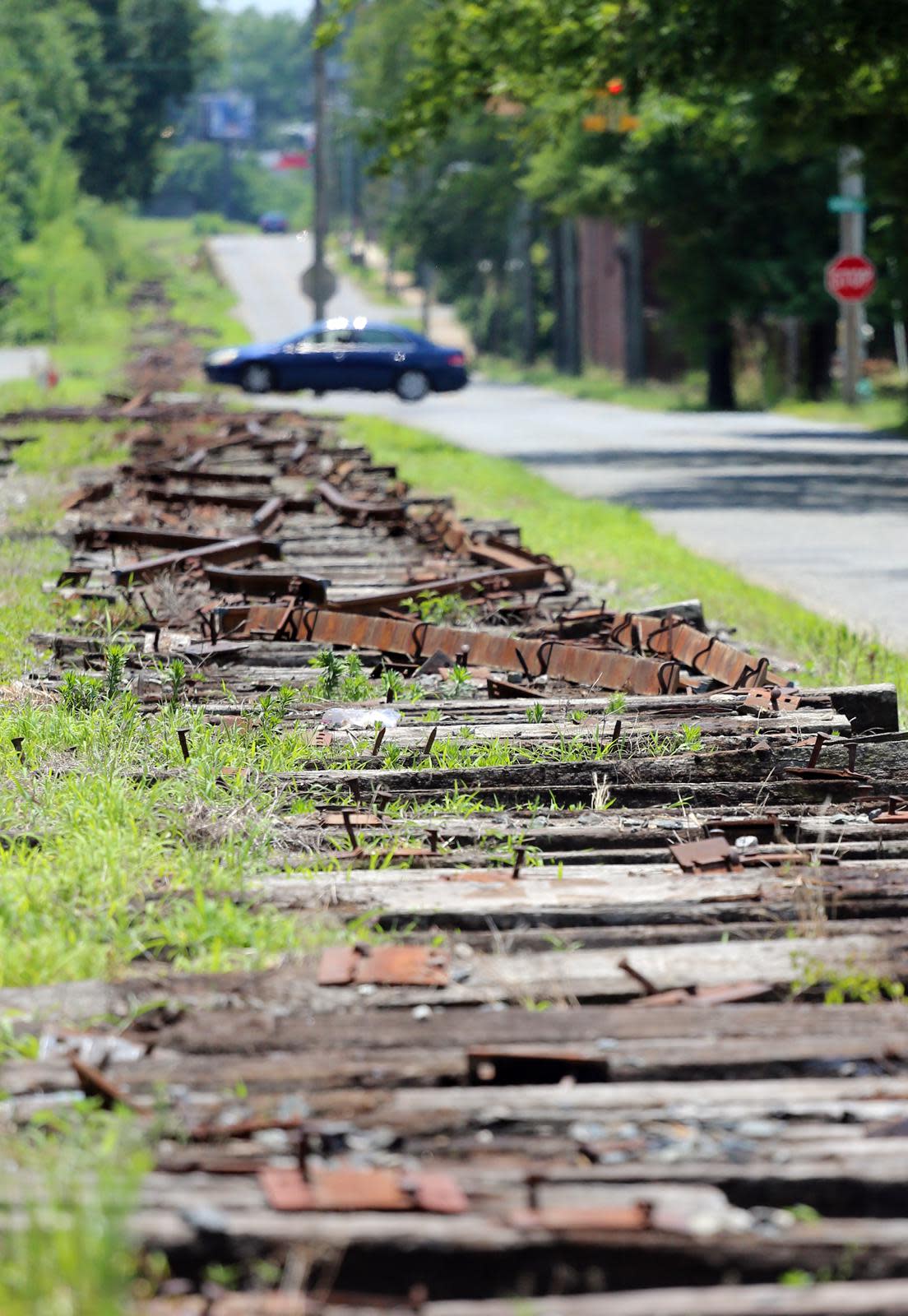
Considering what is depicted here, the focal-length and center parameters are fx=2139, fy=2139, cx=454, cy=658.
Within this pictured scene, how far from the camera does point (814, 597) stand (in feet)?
40.8

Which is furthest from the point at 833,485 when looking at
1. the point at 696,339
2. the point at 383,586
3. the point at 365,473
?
the point at 696,339

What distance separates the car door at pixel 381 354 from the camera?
41.3 metres

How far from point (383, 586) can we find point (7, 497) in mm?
6966

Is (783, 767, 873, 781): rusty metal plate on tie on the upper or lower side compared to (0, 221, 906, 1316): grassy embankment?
lower

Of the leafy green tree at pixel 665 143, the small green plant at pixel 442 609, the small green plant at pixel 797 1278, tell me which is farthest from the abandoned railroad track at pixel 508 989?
the leafy green tree at pixel 665 143

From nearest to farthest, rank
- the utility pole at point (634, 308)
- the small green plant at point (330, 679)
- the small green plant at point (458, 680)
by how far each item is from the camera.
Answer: the small green plant at point (330, 679)
the small green plant at point (458, 680)
the utility pole at point (634, 308)

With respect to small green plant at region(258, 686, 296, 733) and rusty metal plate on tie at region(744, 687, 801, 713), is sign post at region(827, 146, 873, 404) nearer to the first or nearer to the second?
rusty metal plate on tie at region(744, 687, 801, 713)

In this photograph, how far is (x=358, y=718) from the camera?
700 cm

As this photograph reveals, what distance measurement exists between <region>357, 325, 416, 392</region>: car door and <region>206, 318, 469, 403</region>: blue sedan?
16 mm

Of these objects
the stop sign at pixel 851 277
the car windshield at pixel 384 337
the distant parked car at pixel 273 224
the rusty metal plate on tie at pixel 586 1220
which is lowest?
the car windshield at pixel 384 337

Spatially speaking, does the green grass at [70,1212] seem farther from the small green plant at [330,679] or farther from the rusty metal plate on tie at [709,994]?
the small green plant at [330,679]

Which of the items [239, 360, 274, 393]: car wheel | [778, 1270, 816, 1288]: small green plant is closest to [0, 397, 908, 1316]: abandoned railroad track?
[778, 1270, 816, 1288]: small green plant

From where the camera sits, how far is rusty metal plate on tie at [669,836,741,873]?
5.13 metres

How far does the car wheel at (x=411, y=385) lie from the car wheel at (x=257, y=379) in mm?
2478
